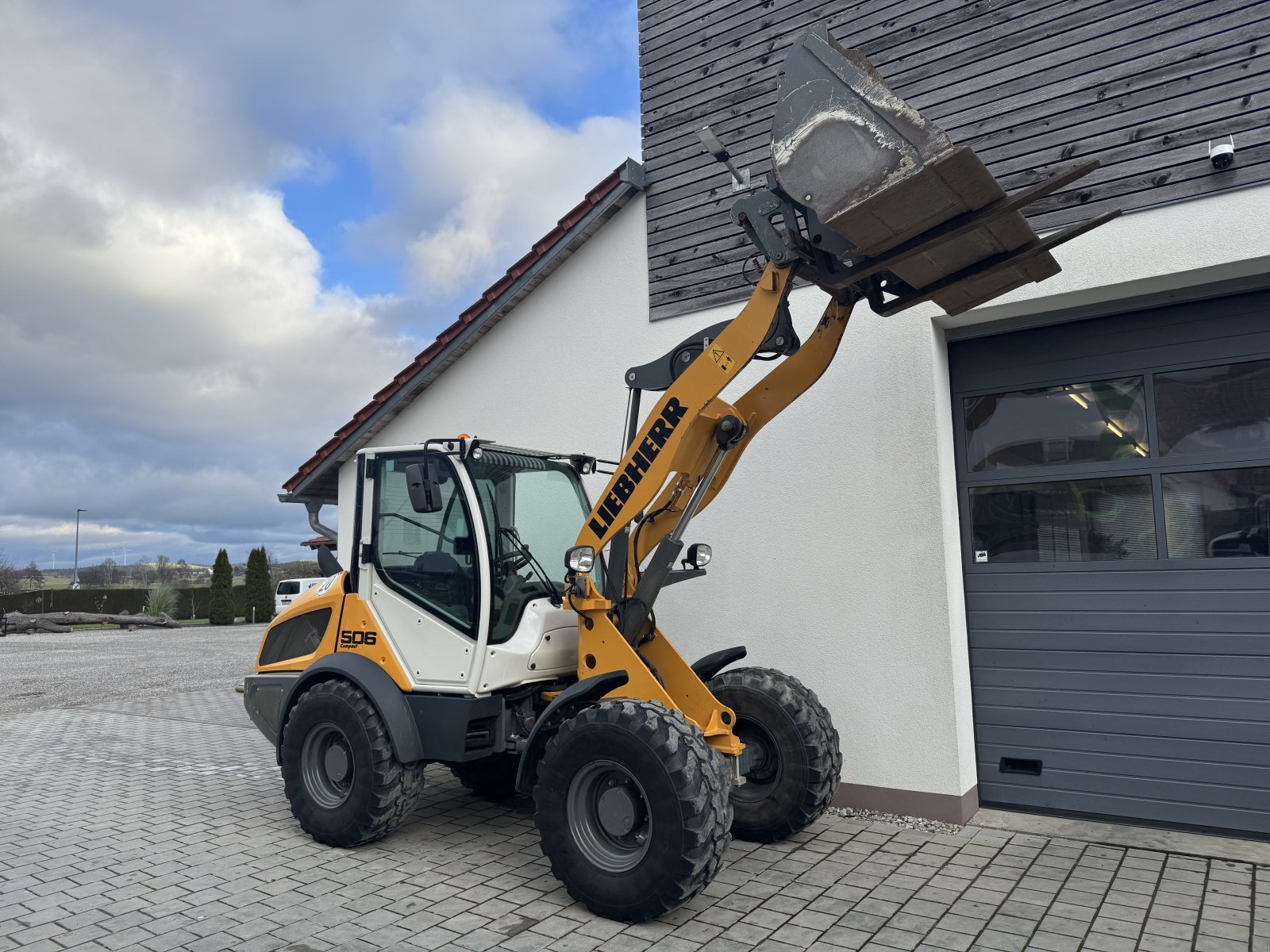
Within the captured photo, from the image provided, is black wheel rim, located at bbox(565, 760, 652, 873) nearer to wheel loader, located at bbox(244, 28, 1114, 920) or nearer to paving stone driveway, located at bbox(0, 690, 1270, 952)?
wheel loader, located at bbox(244, 28, 1114, 920)

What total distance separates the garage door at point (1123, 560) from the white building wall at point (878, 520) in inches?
9.8

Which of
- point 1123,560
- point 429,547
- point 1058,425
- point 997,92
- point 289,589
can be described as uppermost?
point 997,92

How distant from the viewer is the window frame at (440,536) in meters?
5.15

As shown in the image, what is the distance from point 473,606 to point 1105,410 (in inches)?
166

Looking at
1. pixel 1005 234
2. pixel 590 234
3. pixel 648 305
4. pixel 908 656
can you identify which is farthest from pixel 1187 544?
pixel 590 234

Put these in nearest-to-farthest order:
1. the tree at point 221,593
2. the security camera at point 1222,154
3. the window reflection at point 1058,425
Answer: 1. the security camera at point 1222,154
2. the window reflection at point 1058,425
3. the tree at point 221,593

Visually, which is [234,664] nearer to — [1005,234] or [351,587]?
[351,587]

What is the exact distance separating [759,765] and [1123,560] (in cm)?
266

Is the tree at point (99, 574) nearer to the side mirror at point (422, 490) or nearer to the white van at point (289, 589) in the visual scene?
the white van at point (289, 589)

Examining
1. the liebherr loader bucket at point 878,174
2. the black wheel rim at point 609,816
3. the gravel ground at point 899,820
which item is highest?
the liebherr loader bucket at point 878,174

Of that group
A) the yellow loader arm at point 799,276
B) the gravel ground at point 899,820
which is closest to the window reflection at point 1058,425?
the yellow loader arm at point 799,276

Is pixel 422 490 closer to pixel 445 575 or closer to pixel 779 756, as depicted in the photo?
pixel 445 575

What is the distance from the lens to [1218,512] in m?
5.40

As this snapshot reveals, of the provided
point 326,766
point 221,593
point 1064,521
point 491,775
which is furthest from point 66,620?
point 1064,521
